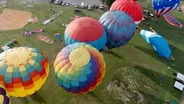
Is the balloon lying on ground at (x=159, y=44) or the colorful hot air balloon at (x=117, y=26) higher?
the colorful hot air balloon at (x=117, y=26)

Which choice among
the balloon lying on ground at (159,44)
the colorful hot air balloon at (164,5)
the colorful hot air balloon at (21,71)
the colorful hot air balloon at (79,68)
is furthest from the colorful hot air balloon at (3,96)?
the colorful hot air balloon at (164,5)

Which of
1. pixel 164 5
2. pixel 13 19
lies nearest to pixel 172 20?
pixel 164 5

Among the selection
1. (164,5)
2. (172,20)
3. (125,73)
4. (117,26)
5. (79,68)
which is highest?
(164,5)

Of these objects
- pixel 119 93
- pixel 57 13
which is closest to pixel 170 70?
pixel 119 93

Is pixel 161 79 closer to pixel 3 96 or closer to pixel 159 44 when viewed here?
pixel 159 44

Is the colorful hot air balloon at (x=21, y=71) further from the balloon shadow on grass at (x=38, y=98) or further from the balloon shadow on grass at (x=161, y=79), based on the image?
the balloon shadow on grass at (x=161, y=79)

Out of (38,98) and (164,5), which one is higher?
(164,5)
